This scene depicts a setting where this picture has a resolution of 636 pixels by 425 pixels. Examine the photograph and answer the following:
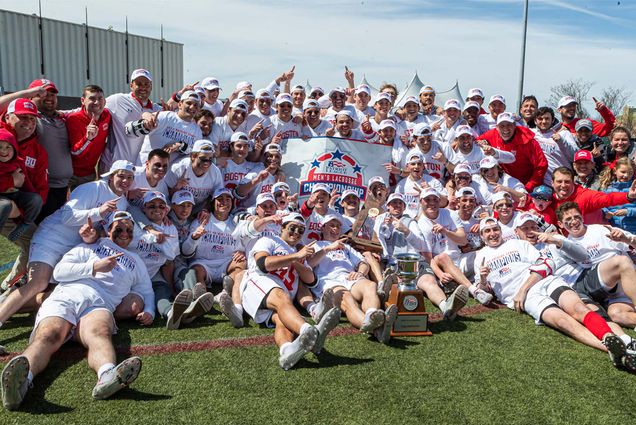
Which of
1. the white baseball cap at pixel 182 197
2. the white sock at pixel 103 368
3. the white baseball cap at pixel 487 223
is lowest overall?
the white sock at pixel 103 368

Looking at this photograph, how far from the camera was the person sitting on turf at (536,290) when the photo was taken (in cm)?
517

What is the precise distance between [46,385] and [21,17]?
24.7m

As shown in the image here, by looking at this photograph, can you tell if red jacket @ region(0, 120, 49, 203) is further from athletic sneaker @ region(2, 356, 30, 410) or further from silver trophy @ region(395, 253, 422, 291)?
silver trophy @ region(395, 253, 422, 291)

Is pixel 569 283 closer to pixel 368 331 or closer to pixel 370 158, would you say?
pixel 368 331

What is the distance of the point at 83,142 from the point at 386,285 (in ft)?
12.7

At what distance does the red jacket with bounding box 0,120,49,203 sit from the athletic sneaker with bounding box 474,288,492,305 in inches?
194

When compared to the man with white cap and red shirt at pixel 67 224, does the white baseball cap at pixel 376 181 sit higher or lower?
higher

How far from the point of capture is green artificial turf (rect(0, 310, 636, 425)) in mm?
3986

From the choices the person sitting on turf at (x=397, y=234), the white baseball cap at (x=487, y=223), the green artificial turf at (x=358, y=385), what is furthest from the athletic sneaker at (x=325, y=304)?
the white baseball cap at (x=487, y=223)

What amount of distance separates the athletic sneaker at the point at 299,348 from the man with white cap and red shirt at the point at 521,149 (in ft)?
16.2

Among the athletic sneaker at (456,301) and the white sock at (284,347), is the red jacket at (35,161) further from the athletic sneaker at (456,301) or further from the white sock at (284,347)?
the athletic sneaker at (456,301)

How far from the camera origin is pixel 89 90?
6.61 meters

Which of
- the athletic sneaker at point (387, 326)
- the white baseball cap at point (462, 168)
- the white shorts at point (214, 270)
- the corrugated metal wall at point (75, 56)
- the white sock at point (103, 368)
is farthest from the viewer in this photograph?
the corrugated metal wall at point (75, 56)

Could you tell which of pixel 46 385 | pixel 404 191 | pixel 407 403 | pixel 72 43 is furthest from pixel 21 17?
pixel 407 403
